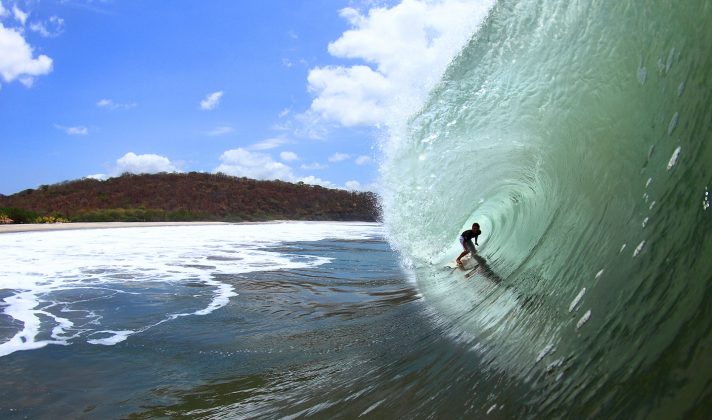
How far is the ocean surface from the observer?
A: 88.7 inches

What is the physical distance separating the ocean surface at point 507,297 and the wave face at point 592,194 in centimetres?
1

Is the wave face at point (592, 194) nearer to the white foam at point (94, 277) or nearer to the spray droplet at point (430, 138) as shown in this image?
the spray droplet at point (430, 138)

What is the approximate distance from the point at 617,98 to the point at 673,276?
198 cm

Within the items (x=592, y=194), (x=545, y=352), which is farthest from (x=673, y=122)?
(x=545, y=352)

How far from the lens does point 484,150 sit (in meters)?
7.31

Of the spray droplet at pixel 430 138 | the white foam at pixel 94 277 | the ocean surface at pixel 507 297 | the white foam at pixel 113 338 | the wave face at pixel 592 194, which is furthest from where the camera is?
the spray droplet at pixel 430 138

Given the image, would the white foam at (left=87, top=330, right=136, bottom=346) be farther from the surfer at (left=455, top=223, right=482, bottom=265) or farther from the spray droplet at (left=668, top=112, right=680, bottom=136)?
the spray droplet at (left=668, top=112, right=680, bottom=136)

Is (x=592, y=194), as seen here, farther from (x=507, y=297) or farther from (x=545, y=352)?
(x=545, y=352)

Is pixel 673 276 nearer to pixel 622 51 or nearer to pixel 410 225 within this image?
pixel 622 51

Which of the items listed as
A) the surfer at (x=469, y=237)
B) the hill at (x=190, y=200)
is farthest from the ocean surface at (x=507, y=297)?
the hill at (x=190, y=200)

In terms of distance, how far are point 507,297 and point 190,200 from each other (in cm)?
5855

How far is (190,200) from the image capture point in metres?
59.1

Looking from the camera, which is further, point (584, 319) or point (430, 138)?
point (430, 138)

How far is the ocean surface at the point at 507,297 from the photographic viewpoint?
2252 mm
